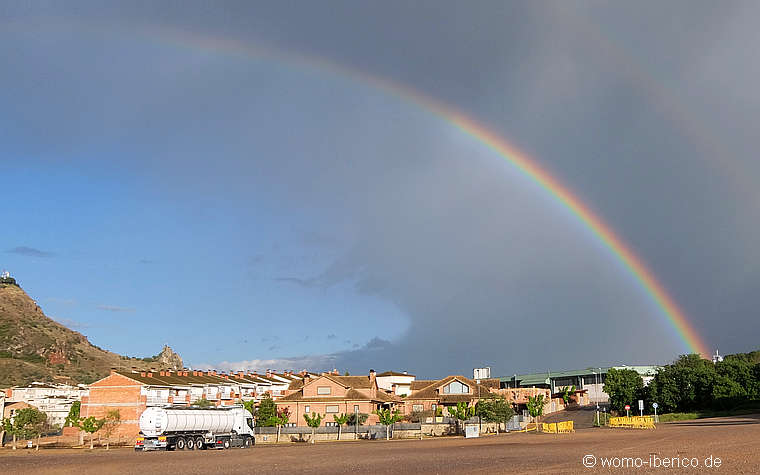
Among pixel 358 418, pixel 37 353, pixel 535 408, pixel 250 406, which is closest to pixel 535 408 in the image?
pixel 535 408

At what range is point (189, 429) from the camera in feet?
199

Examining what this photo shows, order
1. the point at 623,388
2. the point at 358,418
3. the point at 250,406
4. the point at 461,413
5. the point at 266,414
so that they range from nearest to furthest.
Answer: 1. the point at 461,413
2. the point at 266,414
3. the point at 358,418
4. the point at 250,406
5. the point at 623,388

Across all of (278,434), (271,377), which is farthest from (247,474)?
(271,377)

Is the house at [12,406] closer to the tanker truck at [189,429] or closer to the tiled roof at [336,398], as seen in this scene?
the tiled roof at [336,398]

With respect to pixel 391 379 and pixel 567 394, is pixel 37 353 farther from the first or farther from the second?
pixel 567 394

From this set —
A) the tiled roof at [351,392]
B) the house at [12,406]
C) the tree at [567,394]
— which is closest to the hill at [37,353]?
the house at [12,406]

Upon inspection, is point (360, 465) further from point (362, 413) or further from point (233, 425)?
point (362, 413)

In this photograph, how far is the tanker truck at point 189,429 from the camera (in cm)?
5850

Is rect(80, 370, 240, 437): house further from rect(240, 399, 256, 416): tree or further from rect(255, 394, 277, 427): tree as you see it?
rect(255, 394, 277, 427): tree

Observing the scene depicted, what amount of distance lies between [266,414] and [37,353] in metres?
110

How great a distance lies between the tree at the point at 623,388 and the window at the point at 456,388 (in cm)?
2257

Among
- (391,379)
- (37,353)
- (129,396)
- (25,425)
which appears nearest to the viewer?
(25,425)

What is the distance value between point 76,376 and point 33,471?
485 ft

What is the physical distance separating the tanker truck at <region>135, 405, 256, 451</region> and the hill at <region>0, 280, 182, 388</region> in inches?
3669
